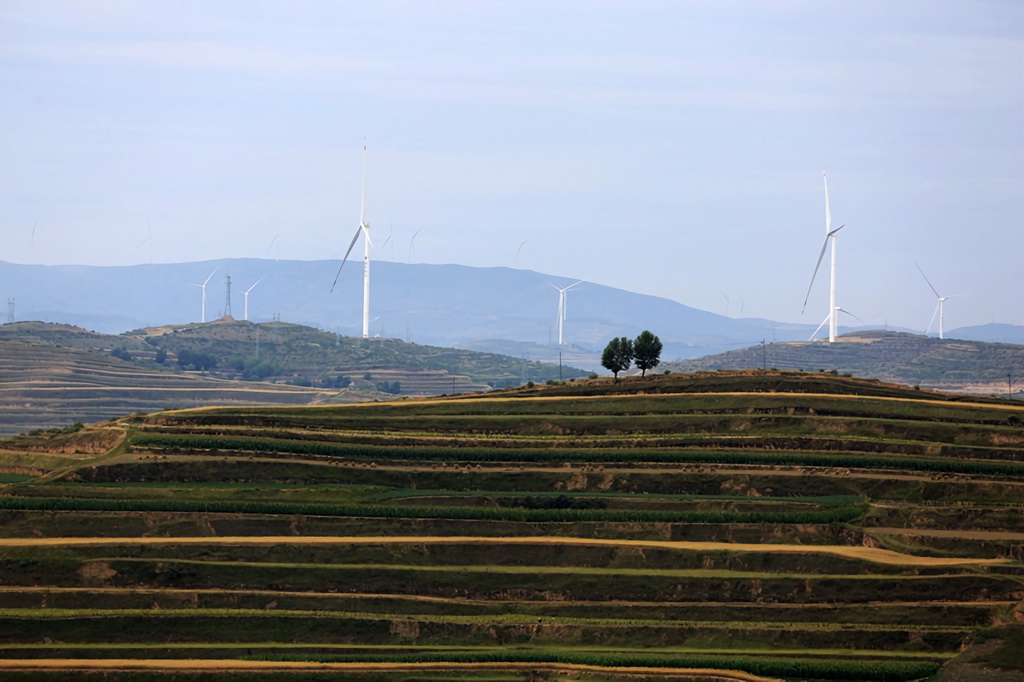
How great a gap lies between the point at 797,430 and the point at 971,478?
12.4m

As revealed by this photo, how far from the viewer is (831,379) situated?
110 meters

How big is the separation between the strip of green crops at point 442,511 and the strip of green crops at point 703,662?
1430cm

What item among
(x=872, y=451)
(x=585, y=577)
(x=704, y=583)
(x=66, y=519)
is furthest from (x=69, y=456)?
(x=872, y=451)

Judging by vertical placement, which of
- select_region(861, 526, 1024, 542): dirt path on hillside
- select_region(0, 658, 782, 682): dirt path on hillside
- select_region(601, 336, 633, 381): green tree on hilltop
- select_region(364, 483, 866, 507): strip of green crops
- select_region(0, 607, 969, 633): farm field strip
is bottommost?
select_region(0, 658, 782, 682): dirt path on hillside

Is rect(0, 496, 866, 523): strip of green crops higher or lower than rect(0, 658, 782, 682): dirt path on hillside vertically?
higher

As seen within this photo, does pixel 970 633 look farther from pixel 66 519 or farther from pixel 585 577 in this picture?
pixel 66 519

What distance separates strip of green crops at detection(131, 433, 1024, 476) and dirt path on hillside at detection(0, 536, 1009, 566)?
12.1 metres

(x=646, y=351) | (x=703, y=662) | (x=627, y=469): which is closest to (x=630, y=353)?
(x=646, y=351)

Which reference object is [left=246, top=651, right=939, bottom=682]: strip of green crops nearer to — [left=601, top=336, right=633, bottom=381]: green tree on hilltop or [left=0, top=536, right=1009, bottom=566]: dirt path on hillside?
[left=0, top=536, right=1009, bottom=566]: dirt path on hillside

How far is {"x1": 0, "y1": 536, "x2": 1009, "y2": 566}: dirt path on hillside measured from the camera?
8050 cm

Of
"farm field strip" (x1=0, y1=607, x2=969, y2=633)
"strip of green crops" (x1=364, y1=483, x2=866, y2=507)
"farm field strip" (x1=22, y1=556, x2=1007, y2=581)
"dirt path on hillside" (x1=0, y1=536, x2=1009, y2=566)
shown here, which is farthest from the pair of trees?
"farm field strip" (x1=0, y1=607, x2=969, y2=633)

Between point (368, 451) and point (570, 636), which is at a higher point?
point (368, 451)

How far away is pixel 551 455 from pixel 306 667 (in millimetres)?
28863

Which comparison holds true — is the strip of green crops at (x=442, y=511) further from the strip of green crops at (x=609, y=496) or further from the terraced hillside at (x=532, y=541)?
the strip of green crops at (x=609, y=496)
